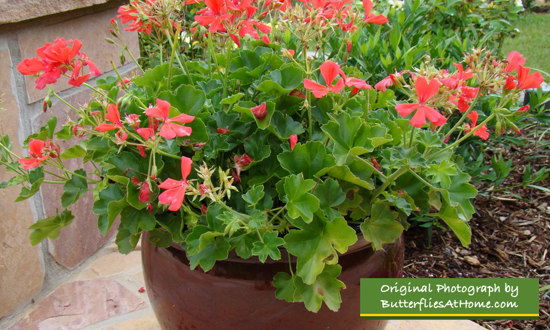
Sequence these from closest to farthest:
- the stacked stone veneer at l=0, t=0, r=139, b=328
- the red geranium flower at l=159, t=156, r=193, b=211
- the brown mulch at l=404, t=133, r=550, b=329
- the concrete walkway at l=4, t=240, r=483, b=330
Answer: the red geranium flower at l=159, t=156, r=193, b=211, the stacked stone veneer at l=0, t=0, r=139, b=328, the concrete walkway at l=4, t=240, r=483, b=330, the brown mulch at l=404, t=133, r=550, b=329

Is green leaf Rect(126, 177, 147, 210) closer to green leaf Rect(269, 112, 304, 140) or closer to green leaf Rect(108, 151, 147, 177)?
green leaf Rect(108, 151, 147, 177)

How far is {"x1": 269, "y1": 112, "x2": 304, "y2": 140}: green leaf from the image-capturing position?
0.95 metres

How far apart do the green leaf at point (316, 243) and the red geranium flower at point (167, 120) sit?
243 millimetres

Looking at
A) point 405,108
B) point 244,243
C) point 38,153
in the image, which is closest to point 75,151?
point 38,153

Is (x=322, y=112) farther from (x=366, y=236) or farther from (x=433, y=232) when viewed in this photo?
(x=433, y=232)

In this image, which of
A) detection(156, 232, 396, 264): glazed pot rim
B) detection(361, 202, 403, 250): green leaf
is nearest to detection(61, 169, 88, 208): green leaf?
detection(156, 232, 396, 264): glazed pot rim

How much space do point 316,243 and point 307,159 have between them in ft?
0.48

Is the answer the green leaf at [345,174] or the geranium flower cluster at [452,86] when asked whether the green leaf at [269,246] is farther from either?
the geranium flower cluster at [452,86]

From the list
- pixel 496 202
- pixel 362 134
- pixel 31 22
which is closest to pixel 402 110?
pixel 362 134

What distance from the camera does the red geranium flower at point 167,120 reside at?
0.77 metres

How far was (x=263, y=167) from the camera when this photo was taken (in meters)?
0.98

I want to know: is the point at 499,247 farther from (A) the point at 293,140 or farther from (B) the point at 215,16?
(B) the point at 215,16

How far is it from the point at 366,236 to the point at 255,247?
0.20 m

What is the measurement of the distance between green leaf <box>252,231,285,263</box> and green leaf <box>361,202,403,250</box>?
0.58 feet
